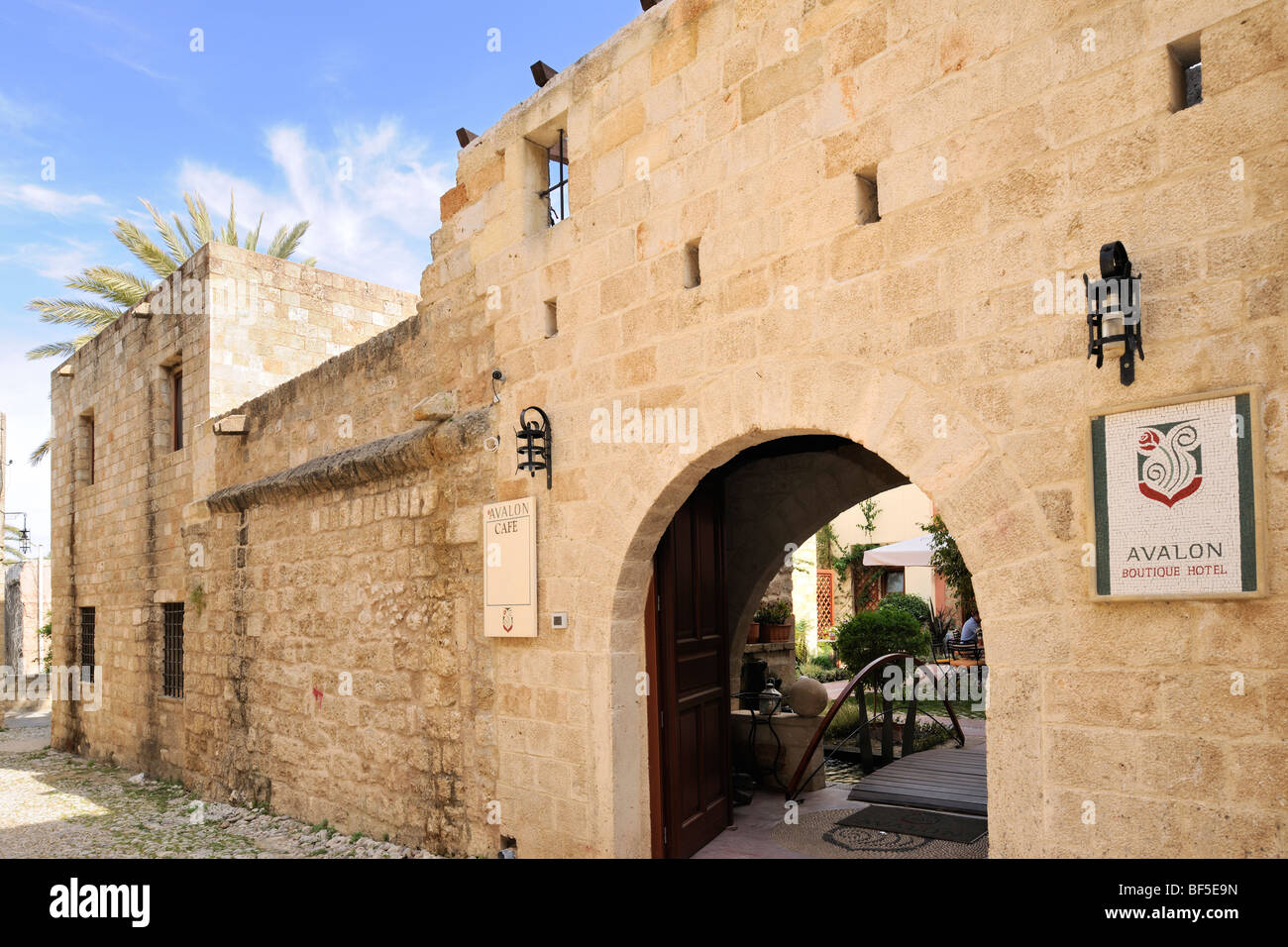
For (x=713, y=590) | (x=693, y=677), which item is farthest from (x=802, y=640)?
(x=693, y=677)

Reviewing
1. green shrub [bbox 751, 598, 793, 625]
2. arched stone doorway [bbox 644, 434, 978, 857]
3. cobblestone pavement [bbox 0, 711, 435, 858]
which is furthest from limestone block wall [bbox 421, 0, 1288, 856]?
green shrub [bbox 751, 598, 793, 625]

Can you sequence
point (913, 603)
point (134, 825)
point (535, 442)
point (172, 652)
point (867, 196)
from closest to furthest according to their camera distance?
point (867, 196), point (535, 442), point (134, 825), point (172, 652), point (913, 603)

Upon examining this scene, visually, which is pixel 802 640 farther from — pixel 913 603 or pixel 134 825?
pixel 134 825

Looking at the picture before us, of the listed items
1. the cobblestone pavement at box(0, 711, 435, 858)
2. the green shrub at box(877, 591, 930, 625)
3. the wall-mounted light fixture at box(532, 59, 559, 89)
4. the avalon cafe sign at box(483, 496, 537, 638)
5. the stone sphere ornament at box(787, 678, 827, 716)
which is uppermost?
the wall-mounted light fixture at box(532, 59, 559, 89)

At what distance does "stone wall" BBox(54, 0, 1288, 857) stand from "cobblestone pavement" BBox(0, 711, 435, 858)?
27 cm

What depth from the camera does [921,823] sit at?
5141 mm

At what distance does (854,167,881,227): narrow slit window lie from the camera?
3.52 m

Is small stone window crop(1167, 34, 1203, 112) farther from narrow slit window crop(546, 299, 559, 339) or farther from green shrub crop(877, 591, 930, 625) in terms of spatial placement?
green shrub crop(877, 591, 930, 625)

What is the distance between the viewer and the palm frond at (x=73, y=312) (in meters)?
15.1

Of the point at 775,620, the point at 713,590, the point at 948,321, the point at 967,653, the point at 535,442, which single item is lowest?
the point at 967,653

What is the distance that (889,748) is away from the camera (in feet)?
21.6

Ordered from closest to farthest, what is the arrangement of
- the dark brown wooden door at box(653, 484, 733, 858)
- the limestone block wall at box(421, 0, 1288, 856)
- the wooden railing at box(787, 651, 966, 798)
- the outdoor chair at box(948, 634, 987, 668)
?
the limestone block wall at box(421, 0, 1288, 856) → the dark brown wooden door at box(653, 484, 733, 858) → the wooden railing at box(787, 651, 966, 798) → the outdoor chair at box(948, 634, 987, 668)

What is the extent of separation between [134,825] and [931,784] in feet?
20.9

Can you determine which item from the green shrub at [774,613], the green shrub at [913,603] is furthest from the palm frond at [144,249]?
the green shrub at [913,603]
